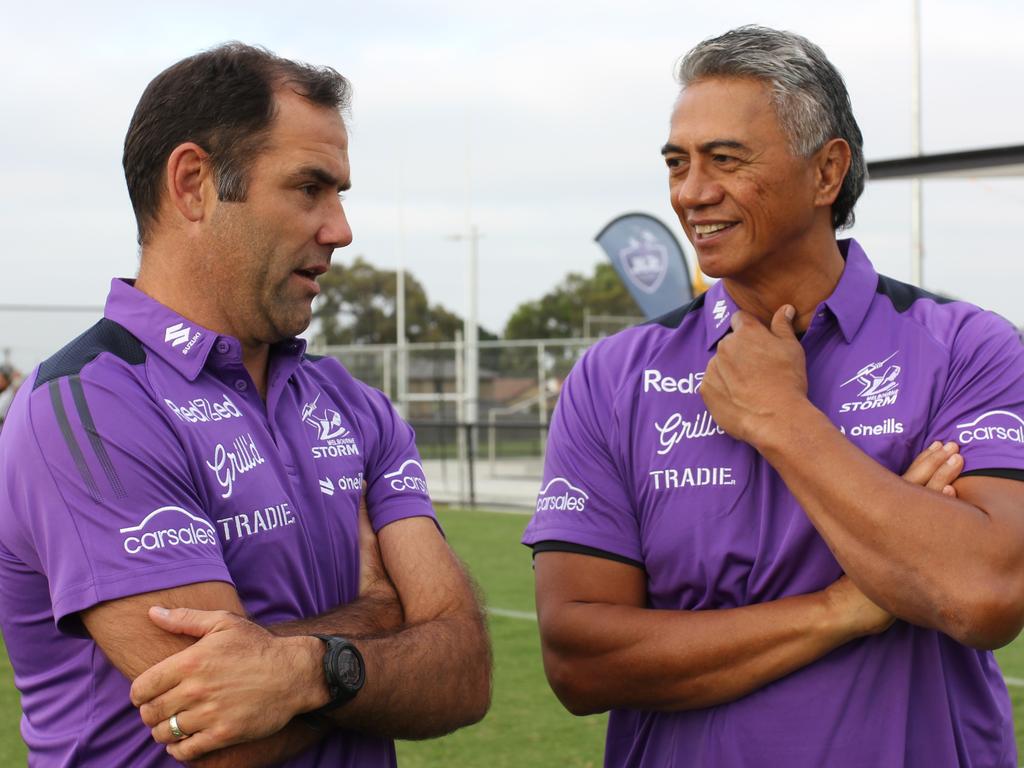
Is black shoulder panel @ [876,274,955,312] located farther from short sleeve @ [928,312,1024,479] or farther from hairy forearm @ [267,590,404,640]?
hairy forearm @ [267,590,404,640]

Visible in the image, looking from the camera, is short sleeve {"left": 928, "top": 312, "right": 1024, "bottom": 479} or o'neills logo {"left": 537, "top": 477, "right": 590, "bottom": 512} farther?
o'neills logo {"left": 537, "top": 477, "right": 590, "bottom": 512}

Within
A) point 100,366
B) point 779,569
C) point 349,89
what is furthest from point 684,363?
point 100,366

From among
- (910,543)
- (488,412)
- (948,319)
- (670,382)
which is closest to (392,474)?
(670,382)

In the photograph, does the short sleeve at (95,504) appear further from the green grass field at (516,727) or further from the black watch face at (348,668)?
the green grass field at (516,727)

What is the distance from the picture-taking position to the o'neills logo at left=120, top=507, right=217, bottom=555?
80.1 inches

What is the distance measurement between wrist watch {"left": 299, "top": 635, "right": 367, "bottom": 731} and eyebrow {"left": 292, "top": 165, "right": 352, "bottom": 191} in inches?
35.0

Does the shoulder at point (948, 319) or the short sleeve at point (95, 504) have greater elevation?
the shoulder at point (948, 319)

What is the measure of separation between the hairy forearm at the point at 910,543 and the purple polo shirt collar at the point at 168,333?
1.12 m

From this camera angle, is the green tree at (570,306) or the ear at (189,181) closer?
the ear at (189,181)

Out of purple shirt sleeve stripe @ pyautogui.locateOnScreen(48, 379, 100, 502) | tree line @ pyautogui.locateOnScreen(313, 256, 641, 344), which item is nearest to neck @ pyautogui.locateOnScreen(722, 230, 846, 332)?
purple shirt sleeve stripe @ pyautogui.locateOnScreen(48, 379, 100, 502)

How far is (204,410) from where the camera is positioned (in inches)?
89.0

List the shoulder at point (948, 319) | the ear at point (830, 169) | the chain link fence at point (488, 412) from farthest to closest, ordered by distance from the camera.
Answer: the chain link fence at point (488, 412) → the ear at point (830, 169) → the shoulder at point (948, 319)

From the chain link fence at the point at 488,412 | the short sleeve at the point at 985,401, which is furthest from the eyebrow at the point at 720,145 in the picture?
the chain link fence at the point at 488,412

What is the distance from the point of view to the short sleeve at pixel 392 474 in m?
2.64
